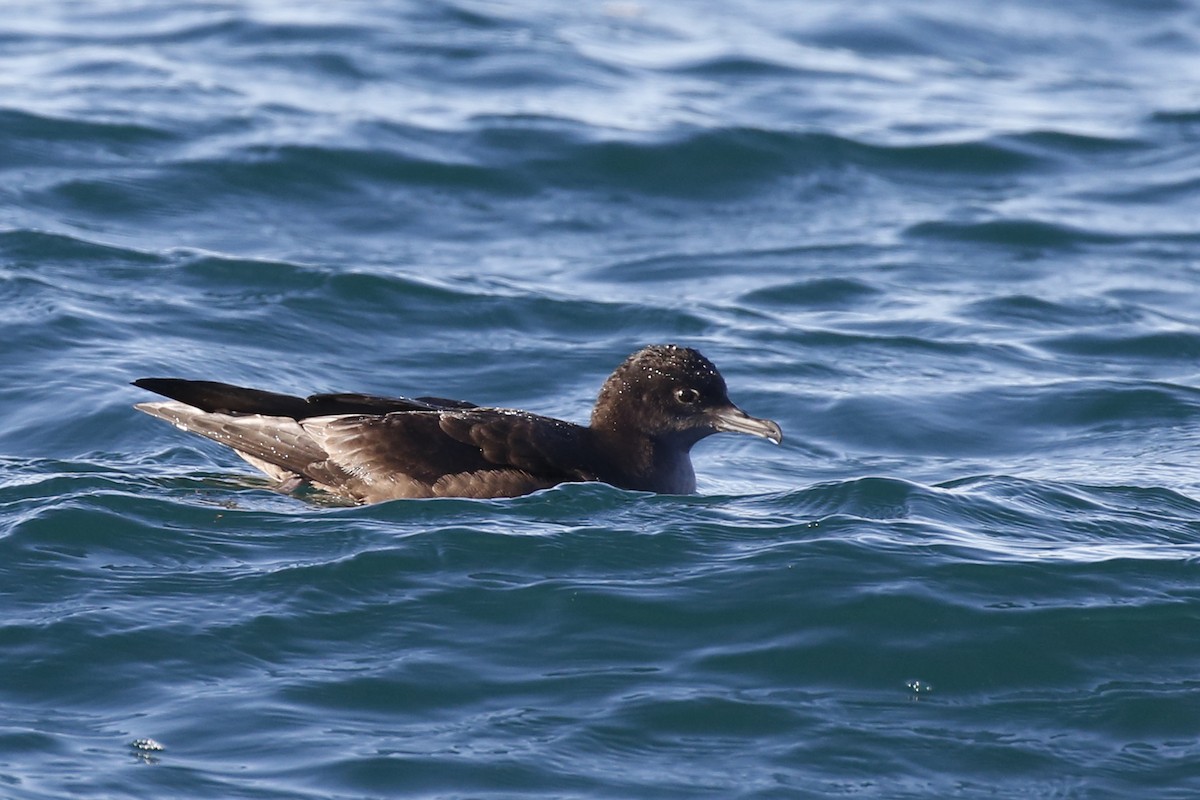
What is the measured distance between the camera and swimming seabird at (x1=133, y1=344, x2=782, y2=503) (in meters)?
8.22

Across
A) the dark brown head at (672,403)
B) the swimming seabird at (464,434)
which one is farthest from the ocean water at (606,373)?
the dark brown head at (672,403)

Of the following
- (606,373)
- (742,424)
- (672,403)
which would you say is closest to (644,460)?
(672,403)

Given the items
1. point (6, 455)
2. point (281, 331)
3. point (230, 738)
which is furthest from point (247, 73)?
point (230, 738)

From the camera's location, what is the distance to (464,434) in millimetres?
8273

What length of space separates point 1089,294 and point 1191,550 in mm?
6391

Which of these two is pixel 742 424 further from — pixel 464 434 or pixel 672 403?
pixel 464 434

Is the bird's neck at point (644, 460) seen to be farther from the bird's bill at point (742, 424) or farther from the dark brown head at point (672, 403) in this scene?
the bird's bill at point (742, 424)

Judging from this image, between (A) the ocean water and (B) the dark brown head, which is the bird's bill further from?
(A) the ocean water

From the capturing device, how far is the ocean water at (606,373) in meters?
6.20

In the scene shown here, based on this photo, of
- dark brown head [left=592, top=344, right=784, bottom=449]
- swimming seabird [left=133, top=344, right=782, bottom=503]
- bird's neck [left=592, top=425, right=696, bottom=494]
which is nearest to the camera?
swimming seabird [left=133, top=344, right=782, bottom=503]

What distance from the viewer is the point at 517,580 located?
24.0ft

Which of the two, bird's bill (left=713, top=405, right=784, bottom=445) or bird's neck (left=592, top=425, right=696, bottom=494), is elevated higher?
bird's bill (left=713, top=405, right=784, bottom=445)

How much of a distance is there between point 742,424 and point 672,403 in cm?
36

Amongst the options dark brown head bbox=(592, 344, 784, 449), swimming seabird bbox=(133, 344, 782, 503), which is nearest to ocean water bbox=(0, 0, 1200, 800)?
swimming seabird bbox=(133, 344, 782, 503)
